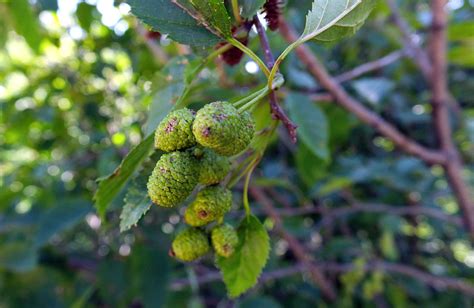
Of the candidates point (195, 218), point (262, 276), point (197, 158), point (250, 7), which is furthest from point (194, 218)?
point (262, 276)

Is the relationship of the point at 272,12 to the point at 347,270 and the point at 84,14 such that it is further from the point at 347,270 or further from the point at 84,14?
the point at 347,270

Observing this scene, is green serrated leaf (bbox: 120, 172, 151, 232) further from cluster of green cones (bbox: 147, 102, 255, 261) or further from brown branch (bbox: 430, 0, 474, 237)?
brown branch (bbox: 430, 0, 474, 237)

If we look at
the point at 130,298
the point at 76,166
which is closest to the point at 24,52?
the point at 76,166

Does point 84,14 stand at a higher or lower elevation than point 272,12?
higher

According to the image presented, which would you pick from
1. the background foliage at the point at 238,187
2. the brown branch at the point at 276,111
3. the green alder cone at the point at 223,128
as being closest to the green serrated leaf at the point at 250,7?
the brown branch at the point at 276,111

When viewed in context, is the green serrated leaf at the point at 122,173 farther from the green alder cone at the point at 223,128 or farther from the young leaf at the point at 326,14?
the young leaf at the point at 326,14

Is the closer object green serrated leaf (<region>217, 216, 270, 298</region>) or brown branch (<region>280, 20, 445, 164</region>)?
green serrated leaf (<region>217, 216, 270, 298</region>)

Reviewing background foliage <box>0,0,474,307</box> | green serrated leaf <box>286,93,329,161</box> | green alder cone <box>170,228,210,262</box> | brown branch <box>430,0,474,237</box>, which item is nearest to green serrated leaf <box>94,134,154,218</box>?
green alder cone <box>170,228,210,262</box>
